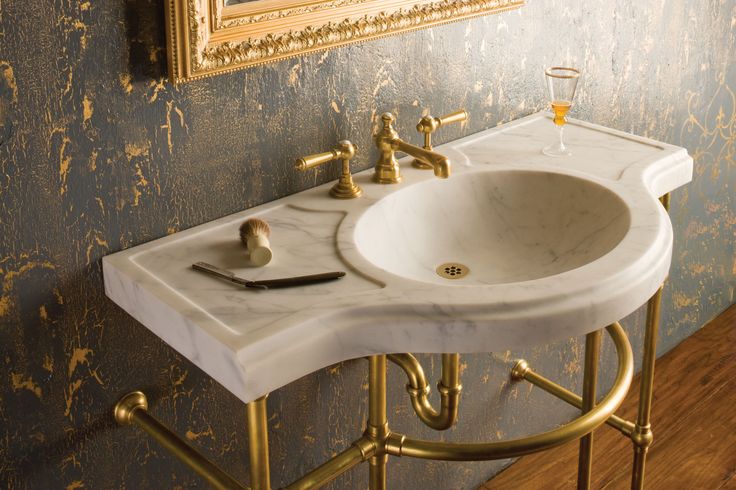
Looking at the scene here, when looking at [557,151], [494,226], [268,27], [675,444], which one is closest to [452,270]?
[494,226]

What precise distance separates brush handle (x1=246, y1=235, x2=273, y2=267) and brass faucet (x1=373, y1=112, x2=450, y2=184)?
0.32 meters

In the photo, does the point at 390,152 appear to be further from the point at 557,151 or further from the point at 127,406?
the point at 127,406

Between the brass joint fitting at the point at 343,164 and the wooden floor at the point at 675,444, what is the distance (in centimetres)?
104

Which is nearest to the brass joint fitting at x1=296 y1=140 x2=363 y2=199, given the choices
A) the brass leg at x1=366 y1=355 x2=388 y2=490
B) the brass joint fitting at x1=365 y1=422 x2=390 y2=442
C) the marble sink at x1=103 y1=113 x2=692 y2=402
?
the marble sink at x1=103 y1=113 x2=692 y2=402

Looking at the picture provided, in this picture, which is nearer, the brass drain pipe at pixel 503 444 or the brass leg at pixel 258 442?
the brass leg at pixel 258 442

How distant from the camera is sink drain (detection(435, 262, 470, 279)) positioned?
1512 mm

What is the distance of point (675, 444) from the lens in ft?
7.64

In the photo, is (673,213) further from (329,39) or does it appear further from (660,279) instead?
(329,39)

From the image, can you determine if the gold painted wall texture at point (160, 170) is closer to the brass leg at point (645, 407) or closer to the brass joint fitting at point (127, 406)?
the brass joint fitting at point (127, 406)

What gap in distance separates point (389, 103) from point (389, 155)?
137mm

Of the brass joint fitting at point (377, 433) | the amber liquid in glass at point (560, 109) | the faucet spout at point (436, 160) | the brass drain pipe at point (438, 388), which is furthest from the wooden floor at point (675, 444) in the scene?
the faucet spout at point (436, 160)

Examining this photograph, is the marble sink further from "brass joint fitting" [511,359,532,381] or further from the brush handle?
"brass joint fitting" [511,359,532,381]

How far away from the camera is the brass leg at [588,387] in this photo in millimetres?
1794

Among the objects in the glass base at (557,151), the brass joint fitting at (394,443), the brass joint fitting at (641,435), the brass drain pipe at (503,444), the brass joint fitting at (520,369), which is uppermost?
the glass base at (557,151)
